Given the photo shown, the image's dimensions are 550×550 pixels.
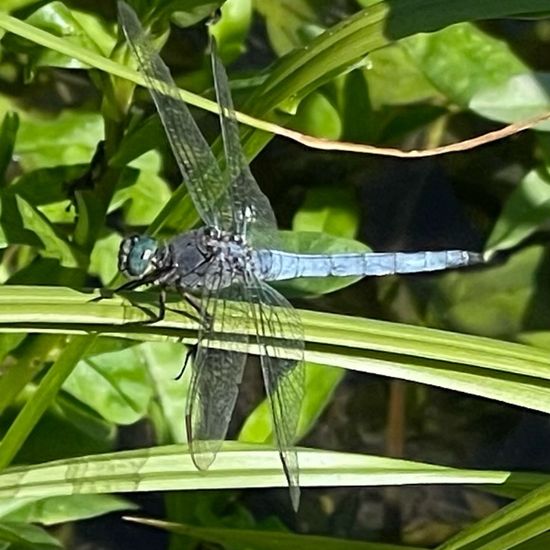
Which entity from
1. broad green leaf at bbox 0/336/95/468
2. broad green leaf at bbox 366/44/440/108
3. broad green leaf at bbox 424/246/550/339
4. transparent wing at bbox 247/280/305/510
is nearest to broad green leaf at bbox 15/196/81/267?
broad green leaf at bbox 0/336/95/468

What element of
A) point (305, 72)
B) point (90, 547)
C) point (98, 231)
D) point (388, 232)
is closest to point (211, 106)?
point (305, 72)

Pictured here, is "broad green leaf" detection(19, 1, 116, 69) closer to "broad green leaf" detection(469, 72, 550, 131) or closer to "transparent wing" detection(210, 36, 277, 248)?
"transparent wing" detection(210, 36, 277, 248)

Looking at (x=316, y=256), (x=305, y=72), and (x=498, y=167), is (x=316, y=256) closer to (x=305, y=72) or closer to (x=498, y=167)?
(x=305, y=72)

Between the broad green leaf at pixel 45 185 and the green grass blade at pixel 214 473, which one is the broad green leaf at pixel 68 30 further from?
the green grass blade at pixel 214 473

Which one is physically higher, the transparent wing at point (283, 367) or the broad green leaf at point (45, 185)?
the broad green leaf at point (45, 185)

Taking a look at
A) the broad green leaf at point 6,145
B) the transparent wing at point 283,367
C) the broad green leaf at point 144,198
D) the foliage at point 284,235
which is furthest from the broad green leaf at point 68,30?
the transparent wing at point 283,367

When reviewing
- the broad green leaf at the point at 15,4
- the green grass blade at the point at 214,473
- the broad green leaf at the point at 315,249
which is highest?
the broad green leaf at the point at 15,4
